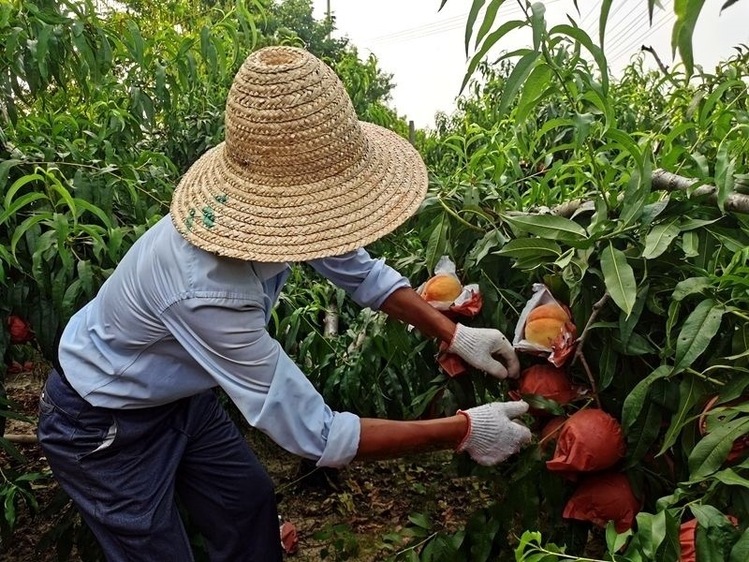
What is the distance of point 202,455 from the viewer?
2086 mm

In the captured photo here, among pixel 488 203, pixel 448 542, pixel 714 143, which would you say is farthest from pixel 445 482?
pixel 714 143

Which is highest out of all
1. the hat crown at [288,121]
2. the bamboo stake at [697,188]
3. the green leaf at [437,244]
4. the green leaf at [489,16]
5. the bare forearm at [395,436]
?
the green leaf at [489,16]

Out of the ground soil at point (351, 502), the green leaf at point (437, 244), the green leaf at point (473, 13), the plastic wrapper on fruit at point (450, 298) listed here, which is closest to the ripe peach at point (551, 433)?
the plastic wrapper on fruit at point (450, 298)

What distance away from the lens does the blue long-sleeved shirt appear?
154 centimetres

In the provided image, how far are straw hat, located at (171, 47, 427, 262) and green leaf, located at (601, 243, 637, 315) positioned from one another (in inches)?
16.1

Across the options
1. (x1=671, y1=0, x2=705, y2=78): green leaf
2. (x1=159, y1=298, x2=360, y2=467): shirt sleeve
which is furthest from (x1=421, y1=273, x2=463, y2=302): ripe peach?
(x1=671, y1=0, x2=705, y2=78): green leaf

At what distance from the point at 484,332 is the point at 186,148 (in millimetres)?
3799

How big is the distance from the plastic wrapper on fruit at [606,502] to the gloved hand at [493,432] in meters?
0.18

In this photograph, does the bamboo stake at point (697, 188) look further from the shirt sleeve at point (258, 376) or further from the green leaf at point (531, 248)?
the shirt sleeve at point (258, 376)

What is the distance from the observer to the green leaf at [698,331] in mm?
1373

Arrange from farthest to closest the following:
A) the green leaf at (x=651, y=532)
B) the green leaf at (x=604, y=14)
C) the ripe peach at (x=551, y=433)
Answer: the ripe peach at (x=551, y=433) → the green leaf at (x=651, y=532) → the green leaf at (x=604, y=14)

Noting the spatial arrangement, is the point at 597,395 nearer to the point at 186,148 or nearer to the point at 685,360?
the point at 685,360

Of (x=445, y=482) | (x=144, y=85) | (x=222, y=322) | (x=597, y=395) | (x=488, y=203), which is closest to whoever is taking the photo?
(x=222, y=322)

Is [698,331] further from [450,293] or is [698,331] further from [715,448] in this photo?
[450,293]
